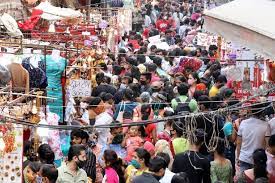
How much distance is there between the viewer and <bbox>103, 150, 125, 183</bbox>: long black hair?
9391mm

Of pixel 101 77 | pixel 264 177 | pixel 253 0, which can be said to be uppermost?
pixel 253 0

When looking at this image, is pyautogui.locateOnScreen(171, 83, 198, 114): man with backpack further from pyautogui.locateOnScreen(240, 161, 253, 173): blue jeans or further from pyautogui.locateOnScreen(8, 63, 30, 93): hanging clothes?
pyautogui.locateOnScreen(8, 63, 30, 93): hanging clothes

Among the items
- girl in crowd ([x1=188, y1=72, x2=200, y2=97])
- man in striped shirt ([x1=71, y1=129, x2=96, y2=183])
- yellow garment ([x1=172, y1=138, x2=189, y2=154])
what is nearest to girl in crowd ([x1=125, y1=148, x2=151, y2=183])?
man in striped shirt ([x1=71, y1=129, x2=96, y2=183])

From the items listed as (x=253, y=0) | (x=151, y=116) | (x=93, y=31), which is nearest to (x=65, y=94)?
(x=151, y=116)

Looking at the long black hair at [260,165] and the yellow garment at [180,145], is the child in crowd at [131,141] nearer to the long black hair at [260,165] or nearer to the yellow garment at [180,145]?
the yellow garment at [180,145]

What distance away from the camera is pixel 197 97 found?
13.5 m

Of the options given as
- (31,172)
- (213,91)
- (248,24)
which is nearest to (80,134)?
(31,172)

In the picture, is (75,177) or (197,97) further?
(197,97)

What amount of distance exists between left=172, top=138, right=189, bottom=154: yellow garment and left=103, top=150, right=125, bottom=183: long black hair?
36.9 inches

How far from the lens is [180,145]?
1019 centimetres

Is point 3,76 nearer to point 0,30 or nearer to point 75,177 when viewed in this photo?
point 75,177

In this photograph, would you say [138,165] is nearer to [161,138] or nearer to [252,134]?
[161,138]

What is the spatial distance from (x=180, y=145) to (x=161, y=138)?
69 cm

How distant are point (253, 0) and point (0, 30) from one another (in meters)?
6.43
